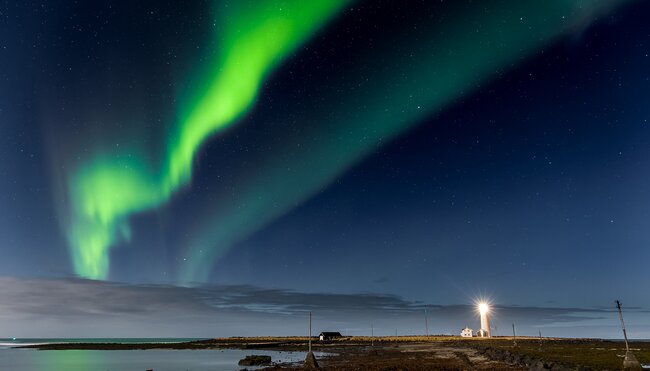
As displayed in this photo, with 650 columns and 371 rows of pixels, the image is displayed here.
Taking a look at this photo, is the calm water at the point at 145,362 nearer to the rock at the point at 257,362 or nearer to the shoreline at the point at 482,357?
the rock at the point at 257,362

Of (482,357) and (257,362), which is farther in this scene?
(257,362)

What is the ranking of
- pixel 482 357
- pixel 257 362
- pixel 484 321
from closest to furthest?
pixel 482 357 < pixel 257 362 < pixel 484 321

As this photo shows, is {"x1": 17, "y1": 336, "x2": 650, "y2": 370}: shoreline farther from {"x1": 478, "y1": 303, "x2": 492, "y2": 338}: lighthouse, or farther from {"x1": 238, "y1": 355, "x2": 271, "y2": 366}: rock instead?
{"x1": 478, "y1": 303, "x2": 492, "y2": 338}: lighthouse

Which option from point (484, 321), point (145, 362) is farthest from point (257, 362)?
point (484, 321)

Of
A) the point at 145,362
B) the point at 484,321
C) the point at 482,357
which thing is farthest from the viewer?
the point at 484,321

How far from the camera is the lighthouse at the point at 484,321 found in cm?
17082

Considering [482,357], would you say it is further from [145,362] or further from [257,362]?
[145,362]

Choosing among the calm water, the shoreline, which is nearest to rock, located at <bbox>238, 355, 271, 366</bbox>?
the calm water

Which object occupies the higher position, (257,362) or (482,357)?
(482,357)

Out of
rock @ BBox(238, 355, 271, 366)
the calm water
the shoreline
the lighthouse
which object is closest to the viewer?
the shoreline

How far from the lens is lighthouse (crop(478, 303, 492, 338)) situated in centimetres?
17082

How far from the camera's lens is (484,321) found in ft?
569

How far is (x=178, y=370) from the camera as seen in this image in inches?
2739

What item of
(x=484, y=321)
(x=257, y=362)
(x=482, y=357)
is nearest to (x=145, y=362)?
(x=257, y=362)
